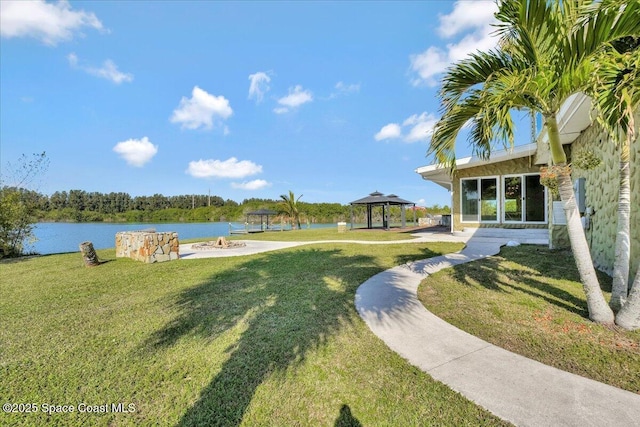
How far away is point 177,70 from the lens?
1642cm

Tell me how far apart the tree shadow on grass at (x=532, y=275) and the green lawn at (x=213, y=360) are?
86.9 inches

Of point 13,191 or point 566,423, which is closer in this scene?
point 566,423

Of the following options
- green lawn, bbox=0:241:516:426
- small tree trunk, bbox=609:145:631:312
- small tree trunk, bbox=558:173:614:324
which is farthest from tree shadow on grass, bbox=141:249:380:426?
small tree trunk, bbox=609:145:631:312

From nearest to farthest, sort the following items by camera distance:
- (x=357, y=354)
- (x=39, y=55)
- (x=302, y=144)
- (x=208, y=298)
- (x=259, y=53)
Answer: (x=357, y=354) < (x=208, y=298) < (x=39, y=55) < (x=259, y=53) < (x=302, y=144)

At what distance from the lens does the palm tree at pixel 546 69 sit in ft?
9.16

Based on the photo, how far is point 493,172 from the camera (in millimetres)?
12719

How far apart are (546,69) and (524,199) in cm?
1106

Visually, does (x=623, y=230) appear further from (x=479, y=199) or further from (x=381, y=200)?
(x=381, y=200)

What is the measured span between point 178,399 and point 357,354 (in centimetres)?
152

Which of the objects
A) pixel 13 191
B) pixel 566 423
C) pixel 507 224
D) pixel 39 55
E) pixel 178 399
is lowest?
pixel 178 399

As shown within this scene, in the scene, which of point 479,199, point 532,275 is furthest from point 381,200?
point 532,275

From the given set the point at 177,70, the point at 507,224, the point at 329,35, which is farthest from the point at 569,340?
the point at 177,70

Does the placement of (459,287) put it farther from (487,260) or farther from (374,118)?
(374,118)

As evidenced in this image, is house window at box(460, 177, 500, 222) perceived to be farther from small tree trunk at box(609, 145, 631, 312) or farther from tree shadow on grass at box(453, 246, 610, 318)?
small tree trunk at box(609, 145, 631, 312)
